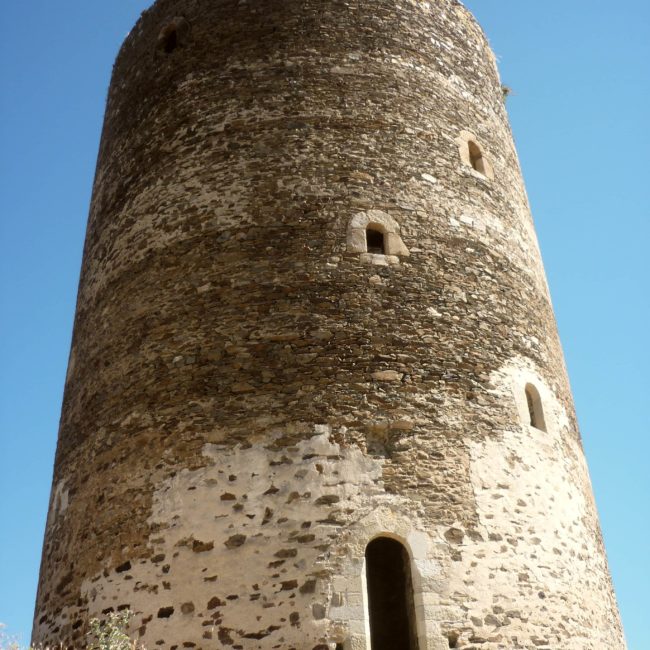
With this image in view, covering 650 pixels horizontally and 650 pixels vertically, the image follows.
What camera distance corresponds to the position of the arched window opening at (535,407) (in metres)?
9.27

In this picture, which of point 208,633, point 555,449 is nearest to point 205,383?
point 208,633

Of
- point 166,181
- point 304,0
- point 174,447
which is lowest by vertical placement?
point 174,447

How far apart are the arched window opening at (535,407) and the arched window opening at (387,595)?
2234mm

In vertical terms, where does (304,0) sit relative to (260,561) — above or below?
above

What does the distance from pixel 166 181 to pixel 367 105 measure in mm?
2548

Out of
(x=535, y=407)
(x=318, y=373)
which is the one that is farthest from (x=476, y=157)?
(x=318, y=373)

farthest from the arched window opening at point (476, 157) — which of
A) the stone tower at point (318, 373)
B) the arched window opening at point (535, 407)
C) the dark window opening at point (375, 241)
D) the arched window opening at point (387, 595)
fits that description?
the arched window opening at point (387, 595)

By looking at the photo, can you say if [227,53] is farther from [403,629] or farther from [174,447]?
[403,629]

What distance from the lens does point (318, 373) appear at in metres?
8.24

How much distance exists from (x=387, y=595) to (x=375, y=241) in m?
3.65

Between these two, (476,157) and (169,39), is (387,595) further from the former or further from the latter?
(169,39)

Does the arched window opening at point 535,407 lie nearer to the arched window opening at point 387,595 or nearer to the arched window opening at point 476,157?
the arched window opening at point 387,595

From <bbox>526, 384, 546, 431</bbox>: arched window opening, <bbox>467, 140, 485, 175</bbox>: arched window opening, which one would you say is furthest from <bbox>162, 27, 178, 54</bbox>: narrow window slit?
<bbox>526, 384, 546, 431</bbox>: arched window opening

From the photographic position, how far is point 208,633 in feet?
24.0
